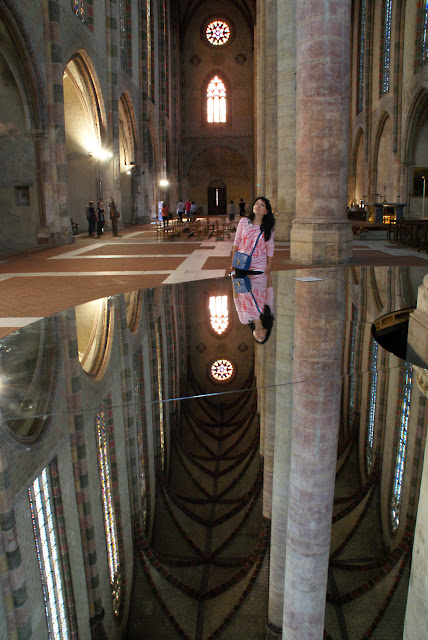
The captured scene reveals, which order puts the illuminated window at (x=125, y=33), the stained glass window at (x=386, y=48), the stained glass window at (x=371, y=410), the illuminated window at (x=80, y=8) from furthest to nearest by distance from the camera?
the stained glass window at (x=386, y=48) < the illuminated window at (x=125, y=33) < the illuminated window at (x=80, y=8) < the stained glass window at (x=371, y=410)

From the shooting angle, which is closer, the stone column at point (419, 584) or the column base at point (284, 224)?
the stone column at point (419, 584)

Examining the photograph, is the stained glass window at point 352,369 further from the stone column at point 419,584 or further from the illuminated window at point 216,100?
the illuminated window at point 216,100

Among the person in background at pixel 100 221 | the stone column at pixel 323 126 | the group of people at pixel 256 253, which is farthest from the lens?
the person in background at pixel 100 221

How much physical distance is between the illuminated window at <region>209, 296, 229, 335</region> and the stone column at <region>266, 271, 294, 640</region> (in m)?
1.01

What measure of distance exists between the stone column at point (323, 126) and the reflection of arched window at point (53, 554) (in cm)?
922

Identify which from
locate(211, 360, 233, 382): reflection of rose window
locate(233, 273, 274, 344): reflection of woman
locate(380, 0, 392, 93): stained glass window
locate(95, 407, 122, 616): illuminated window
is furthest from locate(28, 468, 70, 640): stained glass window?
locate(380, 0, 392, 93): stained glass window

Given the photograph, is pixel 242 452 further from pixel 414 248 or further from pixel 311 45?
pixel 414 248

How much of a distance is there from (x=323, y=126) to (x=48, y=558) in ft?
32.6

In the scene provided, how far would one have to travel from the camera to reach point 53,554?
2.48 meters

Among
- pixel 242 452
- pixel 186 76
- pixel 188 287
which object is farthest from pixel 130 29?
pixel 242 452

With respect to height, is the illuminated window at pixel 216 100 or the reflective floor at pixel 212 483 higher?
the illuminated window at pixel 216 100

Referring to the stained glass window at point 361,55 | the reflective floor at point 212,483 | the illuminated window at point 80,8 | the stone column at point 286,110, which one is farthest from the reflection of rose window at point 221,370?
the stained glass window at point 361,55

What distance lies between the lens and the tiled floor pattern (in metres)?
8.63

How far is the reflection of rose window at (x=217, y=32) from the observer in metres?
48.0
